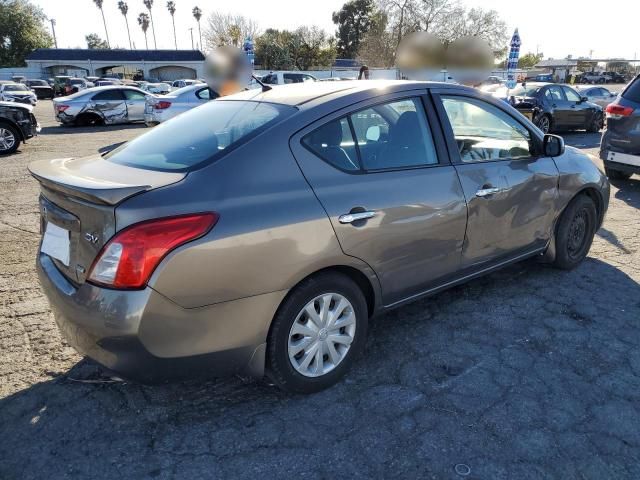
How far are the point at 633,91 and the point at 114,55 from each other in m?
68.4

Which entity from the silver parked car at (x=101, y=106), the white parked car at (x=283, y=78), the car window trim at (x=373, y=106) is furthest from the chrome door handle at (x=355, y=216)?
the white parked car at (x=283, y=78)

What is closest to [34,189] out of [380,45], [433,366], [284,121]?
[284,121]

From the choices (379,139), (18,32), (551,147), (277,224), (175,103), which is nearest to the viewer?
(277,224)

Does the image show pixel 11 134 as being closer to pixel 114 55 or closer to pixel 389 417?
pixel 389 417

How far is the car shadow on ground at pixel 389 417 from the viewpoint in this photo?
2.23 metres

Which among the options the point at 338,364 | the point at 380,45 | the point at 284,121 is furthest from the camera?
the point at 380,45

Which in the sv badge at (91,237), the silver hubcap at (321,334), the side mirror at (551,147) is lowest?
the silver hubcap at (321,334)

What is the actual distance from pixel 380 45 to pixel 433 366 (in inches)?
1444

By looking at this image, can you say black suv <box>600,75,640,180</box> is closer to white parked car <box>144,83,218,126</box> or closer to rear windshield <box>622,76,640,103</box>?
rear windshield <box>622,76,640,103</box>

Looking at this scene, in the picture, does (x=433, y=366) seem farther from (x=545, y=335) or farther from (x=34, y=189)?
(x=34, y=189)

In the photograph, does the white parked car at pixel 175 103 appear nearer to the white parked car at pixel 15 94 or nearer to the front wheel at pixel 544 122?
the front wheel at pixel 544 122

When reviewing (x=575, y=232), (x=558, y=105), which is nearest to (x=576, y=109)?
(x=558, y=105)

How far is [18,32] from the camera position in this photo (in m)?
65.5

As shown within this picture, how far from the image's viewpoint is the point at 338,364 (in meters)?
2.76
